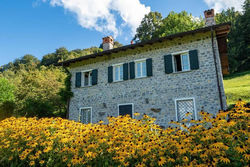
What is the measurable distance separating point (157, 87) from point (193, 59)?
7.61ft

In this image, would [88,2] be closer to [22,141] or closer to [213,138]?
[22,141]

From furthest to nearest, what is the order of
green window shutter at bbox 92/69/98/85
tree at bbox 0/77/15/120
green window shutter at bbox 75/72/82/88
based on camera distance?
tree at bbox 0/77/15/120
green window shutter at bbox 75/72/82/88
green window shutter at bbox 92/69/98/85

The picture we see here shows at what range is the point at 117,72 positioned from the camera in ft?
38.0

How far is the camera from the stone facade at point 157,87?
8680 mm

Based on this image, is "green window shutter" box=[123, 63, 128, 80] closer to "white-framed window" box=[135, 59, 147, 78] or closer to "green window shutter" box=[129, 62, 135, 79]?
"green window shutter" box=[129, 62, 135, 79]

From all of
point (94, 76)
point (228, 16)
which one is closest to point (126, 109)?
point (94, 76)

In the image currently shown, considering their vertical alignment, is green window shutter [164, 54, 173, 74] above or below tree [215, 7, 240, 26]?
below

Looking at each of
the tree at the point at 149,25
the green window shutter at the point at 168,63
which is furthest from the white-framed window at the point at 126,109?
the tree at the point at 149,25

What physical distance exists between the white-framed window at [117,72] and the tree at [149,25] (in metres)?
19.3

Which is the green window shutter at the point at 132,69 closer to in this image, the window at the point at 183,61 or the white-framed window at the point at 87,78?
the window at the point at 183,61

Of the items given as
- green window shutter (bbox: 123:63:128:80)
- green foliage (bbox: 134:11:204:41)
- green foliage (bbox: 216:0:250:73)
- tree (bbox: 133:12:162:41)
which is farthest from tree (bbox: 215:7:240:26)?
green window shutter (bbox: 123:63:128:80)

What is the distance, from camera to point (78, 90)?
12.6 metres

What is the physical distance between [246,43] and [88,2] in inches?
1259

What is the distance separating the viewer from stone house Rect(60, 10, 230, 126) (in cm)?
870
